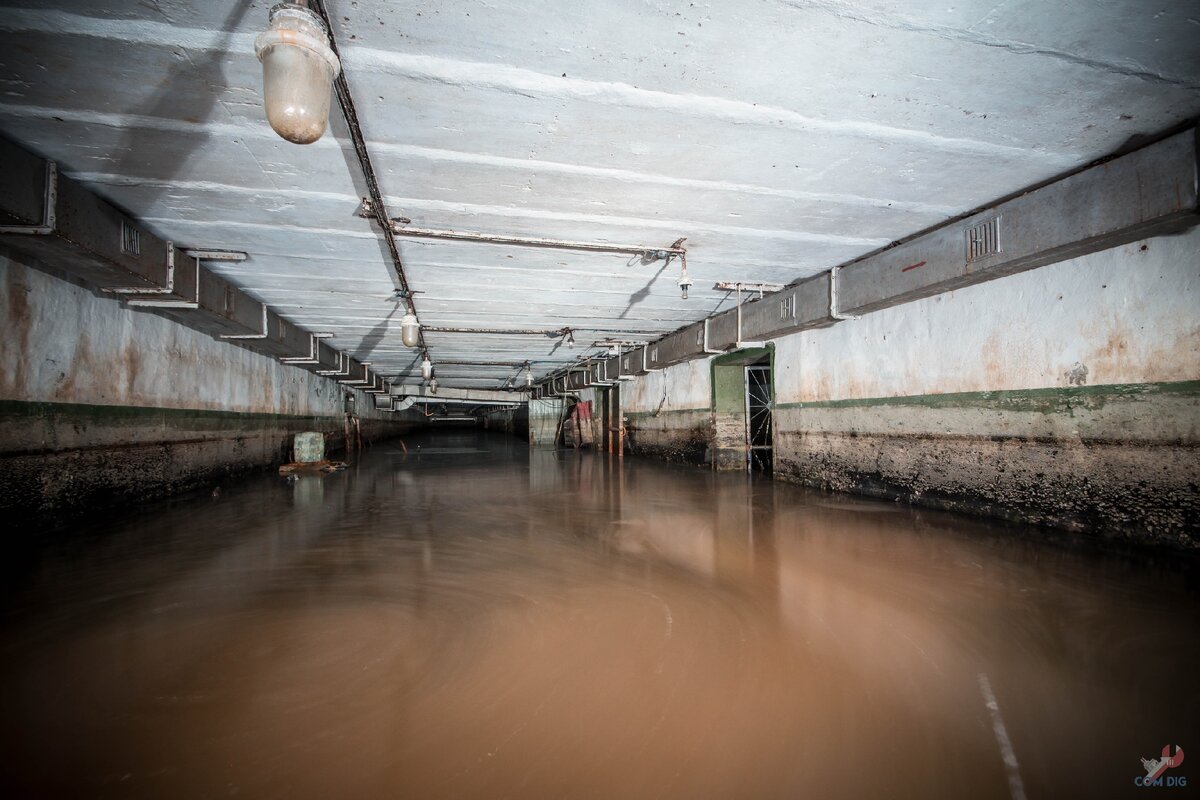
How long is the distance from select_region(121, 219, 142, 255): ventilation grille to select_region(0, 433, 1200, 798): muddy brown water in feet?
8.42

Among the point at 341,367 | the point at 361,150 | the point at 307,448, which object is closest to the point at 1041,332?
the point at 361,150

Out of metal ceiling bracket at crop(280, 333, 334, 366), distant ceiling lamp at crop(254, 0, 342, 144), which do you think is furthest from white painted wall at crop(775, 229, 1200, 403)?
metal ceiling bracket at crop(280, 333, 334, 366)

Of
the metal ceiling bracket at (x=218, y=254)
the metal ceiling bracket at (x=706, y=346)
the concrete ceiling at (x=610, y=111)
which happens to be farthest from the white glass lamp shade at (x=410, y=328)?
the metal ceiling bracket at (x=706, y=346)

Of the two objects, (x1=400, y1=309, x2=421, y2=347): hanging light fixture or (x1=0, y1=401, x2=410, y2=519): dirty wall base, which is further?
(x1=400, y1=309, x2=421, y2=347): hanging light fixture

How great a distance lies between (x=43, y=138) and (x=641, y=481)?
741cm

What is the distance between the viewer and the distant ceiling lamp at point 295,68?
1929mm

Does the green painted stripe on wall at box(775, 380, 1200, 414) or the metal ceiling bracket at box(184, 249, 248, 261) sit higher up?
the metal ceiling bracket at box(184, 249, 248, 261)

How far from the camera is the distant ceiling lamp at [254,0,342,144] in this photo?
6.33 ft

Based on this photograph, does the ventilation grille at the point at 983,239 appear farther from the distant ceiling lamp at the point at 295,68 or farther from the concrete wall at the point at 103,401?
the concrete wall at the point at 103,401

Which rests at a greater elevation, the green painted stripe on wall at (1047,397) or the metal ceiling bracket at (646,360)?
the metal ceiling bracket at (646,360)

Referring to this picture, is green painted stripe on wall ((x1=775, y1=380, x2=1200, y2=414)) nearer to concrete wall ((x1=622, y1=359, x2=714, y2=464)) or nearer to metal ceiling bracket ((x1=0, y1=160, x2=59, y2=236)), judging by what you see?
concrete wall ((x1=622, y1=359, x2=714, y2=464))

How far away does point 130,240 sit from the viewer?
175 inches

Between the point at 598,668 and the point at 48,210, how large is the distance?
15.7 feet

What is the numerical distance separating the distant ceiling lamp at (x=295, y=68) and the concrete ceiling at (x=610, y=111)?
0.44 metres
